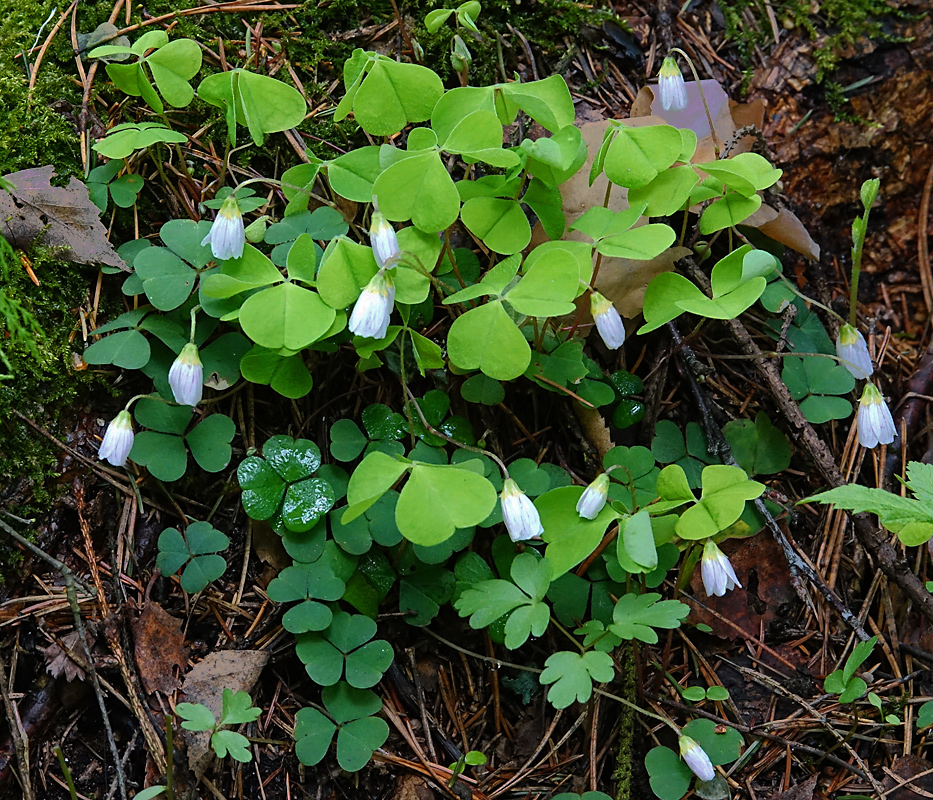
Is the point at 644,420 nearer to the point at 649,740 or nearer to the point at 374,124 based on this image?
the point at 649,740

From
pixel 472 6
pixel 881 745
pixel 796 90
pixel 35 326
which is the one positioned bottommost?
pixel 881 745

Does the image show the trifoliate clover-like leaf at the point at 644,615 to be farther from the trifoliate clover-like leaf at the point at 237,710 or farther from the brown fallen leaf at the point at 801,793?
the trifoliate clover-like leaf at the point at 237,710

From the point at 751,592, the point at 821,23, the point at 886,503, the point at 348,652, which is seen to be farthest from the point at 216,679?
the point at 821,23

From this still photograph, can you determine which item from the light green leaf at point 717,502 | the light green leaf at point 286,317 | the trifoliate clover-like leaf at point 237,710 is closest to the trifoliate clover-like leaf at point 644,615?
the light green leaf at point 717,502

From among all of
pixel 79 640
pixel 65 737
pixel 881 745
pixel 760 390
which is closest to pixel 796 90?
pixel 760 390

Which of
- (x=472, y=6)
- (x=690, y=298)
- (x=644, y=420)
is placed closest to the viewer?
(x=690, y=298)

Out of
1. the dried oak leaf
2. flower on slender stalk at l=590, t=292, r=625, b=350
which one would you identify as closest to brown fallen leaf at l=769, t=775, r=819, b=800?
flower on slender stalk at l=590, t=292, r=625, b=350

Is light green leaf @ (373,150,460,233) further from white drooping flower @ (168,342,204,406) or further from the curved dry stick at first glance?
the curved dry stick
